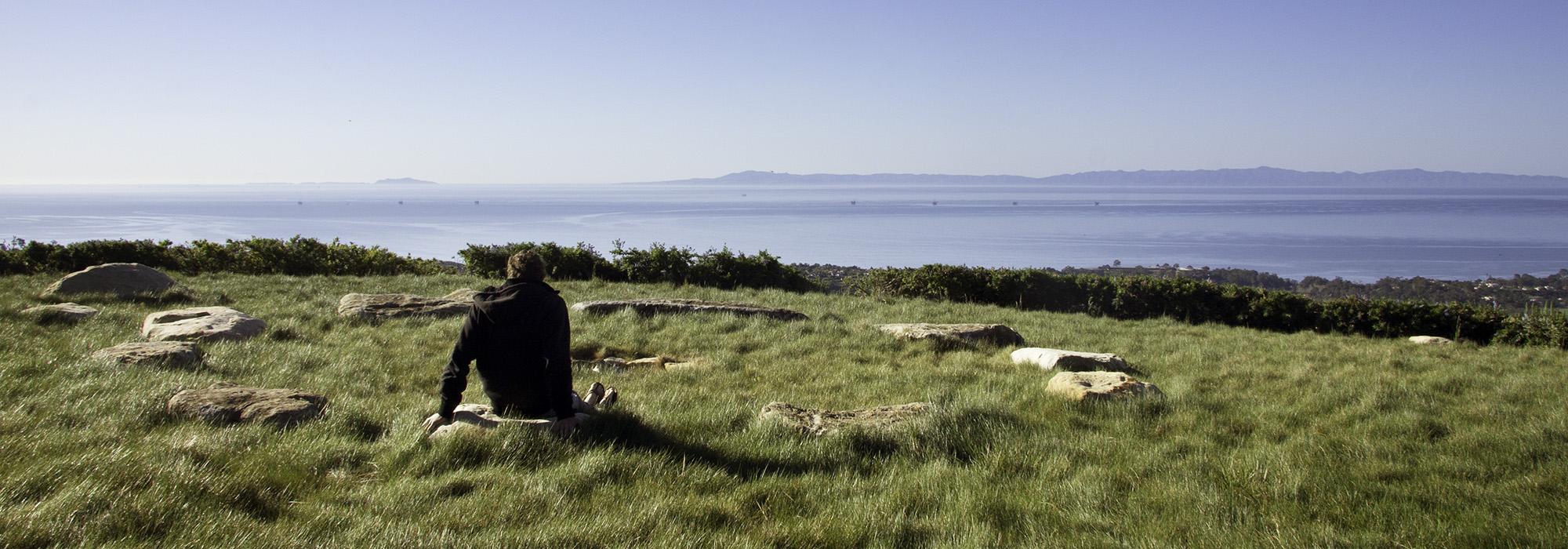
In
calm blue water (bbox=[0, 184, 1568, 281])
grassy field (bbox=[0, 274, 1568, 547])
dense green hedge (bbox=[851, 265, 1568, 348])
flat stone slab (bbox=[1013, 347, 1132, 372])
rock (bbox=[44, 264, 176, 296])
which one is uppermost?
rock (bbox=[44, 264, 176, 296])

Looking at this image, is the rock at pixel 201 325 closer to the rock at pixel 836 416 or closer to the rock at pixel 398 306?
the rock at pixel 398 306

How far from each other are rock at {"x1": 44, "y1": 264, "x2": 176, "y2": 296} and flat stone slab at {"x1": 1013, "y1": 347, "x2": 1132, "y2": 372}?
1357cm

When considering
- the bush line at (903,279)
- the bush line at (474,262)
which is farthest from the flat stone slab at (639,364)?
the bush line at (474,262)

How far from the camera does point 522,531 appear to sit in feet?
12.7

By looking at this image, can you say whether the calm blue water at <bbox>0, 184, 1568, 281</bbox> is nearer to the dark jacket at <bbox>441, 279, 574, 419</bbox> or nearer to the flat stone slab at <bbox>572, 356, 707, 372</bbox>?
the flat stone slab at <bbox>572, 356, 707, 372</bbox>

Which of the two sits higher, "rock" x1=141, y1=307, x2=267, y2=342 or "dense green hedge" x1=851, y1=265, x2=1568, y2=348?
"rock" x1=141, y1=307, x2=267, y2=342

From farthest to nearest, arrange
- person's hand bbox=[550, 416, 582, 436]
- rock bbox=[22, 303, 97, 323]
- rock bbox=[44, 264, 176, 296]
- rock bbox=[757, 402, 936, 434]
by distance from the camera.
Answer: rock bbox=[44, 264, 176, 296] < rock bbox=[22, 303, 97, 323] < rock bbox=[757, 402, 936, 434] < person's hand bbox=[550, 416, 582, 436]

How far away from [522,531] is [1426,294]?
1002 inches

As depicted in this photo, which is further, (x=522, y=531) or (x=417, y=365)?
(x=417, y=365)

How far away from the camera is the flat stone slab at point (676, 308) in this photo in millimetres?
12359

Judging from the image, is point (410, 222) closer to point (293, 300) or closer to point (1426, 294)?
point (293, 300)

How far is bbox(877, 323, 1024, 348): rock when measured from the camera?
10.8 meters

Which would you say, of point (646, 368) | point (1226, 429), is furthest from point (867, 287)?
point (1226, 429)

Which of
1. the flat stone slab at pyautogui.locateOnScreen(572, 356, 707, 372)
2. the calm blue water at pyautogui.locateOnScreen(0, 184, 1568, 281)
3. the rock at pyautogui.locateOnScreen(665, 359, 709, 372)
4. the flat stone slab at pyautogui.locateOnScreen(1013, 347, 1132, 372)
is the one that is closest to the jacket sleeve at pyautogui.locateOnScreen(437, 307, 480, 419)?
the flat stone slab at pyautogui.locateOnScreen(572, 356, 707, 372)
